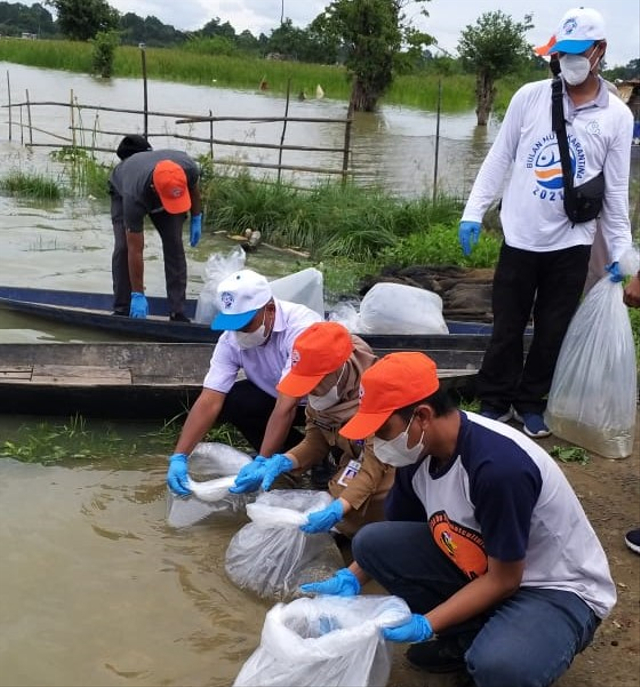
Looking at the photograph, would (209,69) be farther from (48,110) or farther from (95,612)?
(95,612)

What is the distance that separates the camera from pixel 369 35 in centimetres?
2572

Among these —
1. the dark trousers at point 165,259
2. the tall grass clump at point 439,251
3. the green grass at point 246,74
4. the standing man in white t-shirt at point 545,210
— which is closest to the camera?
the standing man in white t-shirt at point 545,210

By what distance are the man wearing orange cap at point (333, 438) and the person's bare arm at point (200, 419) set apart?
0.33m

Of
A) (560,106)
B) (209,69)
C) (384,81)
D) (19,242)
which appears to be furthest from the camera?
(209,69)

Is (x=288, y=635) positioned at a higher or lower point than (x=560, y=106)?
lower

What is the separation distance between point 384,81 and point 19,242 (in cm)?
2083

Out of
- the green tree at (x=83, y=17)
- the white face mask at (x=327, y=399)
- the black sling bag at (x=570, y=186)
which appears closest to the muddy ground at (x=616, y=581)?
the white face mask at (x=327, y=399)

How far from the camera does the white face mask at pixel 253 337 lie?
3.23 meters

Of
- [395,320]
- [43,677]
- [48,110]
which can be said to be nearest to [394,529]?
[43,677]

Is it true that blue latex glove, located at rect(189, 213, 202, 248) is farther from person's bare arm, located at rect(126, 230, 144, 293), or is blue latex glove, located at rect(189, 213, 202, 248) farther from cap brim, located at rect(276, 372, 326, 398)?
cap brim, located at rect(276, 372, 326, 398)

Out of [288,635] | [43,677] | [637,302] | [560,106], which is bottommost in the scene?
[43,677]

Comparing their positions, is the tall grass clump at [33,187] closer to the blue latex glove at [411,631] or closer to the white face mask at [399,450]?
the white face mask at [399,450]

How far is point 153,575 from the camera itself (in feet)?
9.99

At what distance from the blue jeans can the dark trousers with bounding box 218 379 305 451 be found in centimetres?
122
